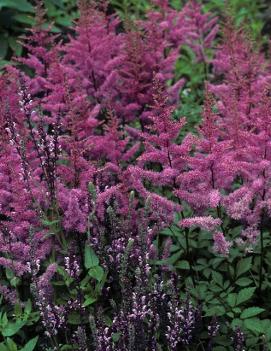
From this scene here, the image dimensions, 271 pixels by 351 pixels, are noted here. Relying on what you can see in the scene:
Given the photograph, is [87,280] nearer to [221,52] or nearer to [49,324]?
[49,324]

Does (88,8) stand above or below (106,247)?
above

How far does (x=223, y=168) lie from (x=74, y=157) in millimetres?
783

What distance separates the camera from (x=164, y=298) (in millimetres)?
2998

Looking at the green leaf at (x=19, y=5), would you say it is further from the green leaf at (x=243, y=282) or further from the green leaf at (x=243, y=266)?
the green leaf at (x=243, y=282)

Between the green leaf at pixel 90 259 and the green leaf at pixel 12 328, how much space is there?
0.42m

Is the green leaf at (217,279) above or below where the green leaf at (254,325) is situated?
above

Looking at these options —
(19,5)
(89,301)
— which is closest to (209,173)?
(89,301)

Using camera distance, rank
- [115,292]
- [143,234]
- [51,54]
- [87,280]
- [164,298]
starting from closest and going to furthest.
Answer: [143,234] → [164,298] → [87,280] → [115,292] → [51,54]

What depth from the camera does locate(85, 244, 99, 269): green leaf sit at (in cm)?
307

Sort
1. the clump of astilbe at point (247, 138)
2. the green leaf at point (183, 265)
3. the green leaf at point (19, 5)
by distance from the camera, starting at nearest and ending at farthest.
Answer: the clump of astilbe at point (247, 138) < the green leaf at point (183, 265) < the green leaf at point (19, 5)

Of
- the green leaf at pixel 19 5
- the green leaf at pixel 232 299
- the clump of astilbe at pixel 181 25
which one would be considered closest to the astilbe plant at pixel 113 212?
the green leaf at pixel 232 299

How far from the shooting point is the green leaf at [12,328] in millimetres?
2971

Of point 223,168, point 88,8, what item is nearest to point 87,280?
point 223,168

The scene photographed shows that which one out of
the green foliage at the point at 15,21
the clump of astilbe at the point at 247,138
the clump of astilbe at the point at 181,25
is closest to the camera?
the clump of astilbe at the point at 247,138
